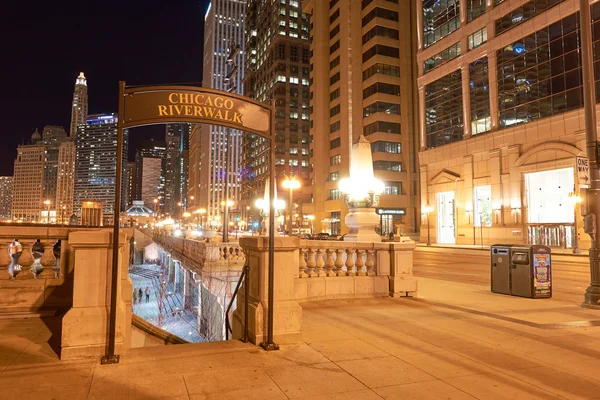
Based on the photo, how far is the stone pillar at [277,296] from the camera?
6.13m

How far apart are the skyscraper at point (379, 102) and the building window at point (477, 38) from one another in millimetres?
24030

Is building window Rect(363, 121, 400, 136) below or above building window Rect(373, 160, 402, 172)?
above

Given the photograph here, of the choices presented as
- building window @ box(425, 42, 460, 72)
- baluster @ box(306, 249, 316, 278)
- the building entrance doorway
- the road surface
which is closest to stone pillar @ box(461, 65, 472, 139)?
building window @ box(425, 42, 460, 72)

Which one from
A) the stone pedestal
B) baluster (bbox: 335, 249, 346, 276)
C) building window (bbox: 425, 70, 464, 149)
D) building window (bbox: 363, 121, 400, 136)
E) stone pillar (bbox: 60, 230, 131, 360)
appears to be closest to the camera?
stone pillar (bbox: 60, 230, 131, 360)

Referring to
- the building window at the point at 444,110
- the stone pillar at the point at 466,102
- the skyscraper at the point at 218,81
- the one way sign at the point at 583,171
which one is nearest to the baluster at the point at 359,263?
the one way sign at the point at 583,171

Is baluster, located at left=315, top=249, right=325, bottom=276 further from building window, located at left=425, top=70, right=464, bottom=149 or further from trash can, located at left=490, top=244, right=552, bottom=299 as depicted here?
building window, located at left=425, top=70, right=464, bottom=149

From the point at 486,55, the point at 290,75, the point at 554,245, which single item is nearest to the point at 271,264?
the point at 554,245

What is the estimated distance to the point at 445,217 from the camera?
52.5 m

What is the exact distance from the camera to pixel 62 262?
759cm

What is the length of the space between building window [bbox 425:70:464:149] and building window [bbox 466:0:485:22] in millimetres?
6210

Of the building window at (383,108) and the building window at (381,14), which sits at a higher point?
the building window at (381,14)

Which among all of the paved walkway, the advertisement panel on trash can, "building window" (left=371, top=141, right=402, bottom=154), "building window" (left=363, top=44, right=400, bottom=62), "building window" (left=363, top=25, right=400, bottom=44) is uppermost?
"building window" (left=363, top=25, right=400, bottom=44)

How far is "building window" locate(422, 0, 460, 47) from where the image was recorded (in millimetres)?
51219

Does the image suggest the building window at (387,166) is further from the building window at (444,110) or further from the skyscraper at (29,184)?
the skyscraper at (29,184)
